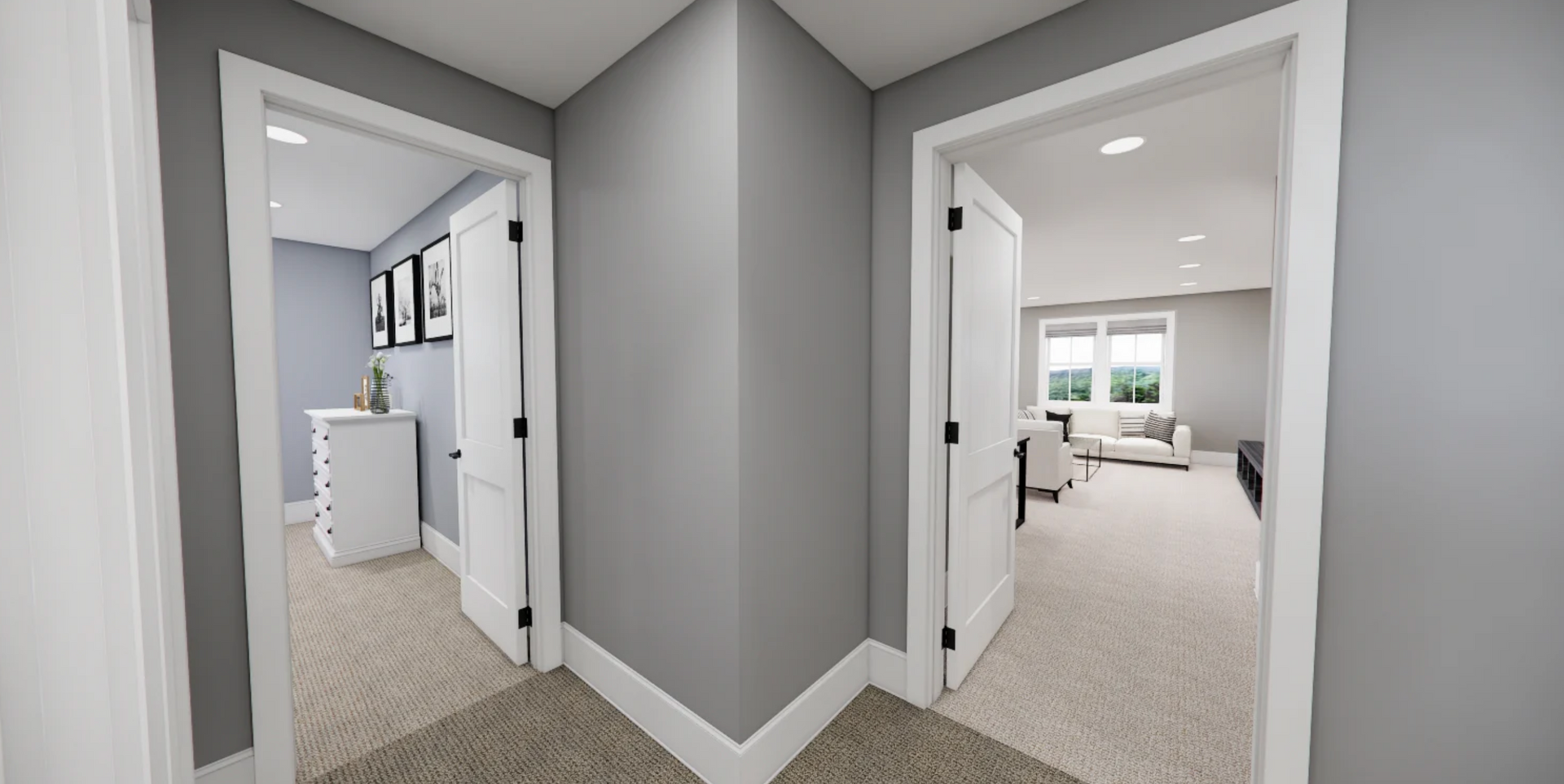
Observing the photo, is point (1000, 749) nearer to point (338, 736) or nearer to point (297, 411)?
point (338, 736)

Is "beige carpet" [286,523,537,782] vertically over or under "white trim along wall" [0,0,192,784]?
under

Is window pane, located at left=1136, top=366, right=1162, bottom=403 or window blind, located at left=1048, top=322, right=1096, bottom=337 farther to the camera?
window blind, located at left=1048, top=322, right=1096, bottom=337

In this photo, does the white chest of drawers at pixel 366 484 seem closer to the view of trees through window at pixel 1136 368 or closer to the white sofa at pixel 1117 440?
the white sofa at pixel 1117 440

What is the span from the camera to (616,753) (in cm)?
173

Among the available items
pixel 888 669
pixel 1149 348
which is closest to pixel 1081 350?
pixel 1149 348

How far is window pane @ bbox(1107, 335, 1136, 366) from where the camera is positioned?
8.21 meters

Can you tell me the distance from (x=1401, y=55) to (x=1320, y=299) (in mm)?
542

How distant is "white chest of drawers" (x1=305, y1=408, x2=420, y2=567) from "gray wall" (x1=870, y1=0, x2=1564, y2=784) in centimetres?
458

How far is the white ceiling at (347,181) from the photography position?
101 inches

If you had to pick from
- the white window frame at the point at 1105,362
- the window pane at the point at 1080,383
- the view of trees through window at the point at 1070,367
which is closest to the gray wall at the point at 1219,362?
the white window frame at the point at 1105,362

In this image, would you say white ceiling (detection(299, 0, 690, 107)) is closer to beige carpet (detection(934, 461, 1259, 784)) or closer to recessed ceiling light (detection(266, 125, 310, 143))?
recessed ceiling light (detection(266, 125, 310, 143))

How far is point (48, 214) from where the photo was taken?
471 mm

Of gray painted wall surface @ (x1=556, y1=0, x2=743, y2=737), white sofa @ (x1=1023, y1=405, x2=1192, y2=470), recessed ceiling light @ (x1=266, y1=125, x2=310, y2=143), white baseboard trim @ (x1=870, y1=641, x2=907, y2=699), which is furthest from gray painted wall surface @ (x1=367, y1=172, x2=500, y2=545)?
white sofa @ (x1=1023, y1=405, x2=1192, y2=470)

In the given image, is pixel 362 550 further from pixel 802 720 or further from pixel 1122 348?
pixel 1122 348
